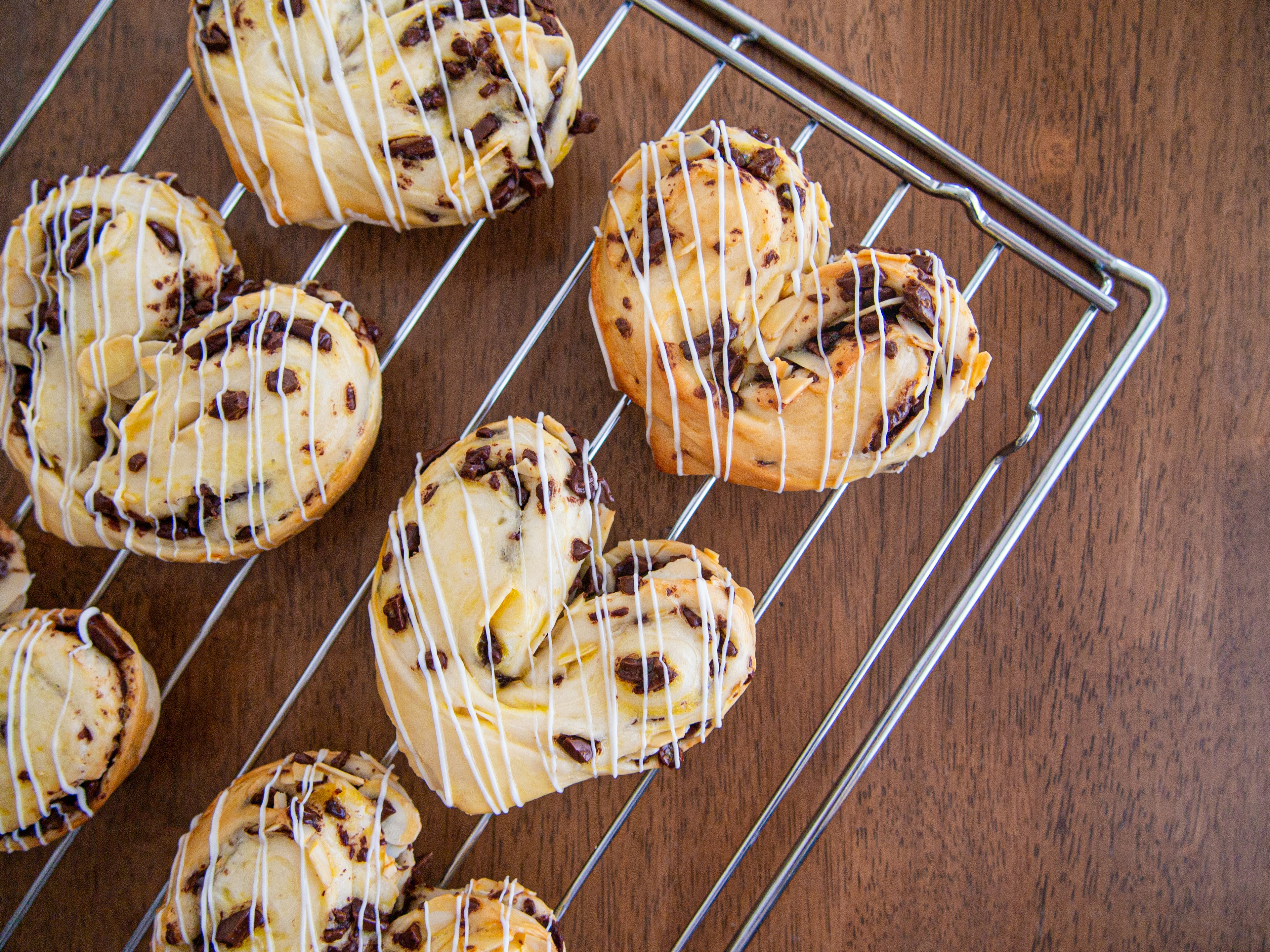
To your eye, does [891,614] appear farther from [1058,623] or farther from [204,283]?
[204,283]

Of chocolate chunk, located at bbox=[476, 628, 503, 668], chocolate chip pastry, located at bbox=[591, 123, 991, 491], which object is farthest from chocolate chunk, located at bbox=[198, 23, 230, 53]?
chocolate chunk, located at bbox=[476, 628, 503, 668]

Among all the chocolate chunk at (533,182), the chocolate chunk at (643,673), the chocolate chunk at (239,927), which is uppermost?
the chocolate chunk at (533,182)

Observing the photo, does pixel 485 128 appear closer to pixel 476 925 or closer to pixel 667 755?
pixel 667 755

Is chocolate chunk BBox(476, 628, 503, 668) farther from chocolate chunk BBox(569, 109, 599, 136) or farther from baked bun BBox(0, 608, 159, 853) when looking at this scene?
chocolate chunk BBox(569, 109, 599, 136)

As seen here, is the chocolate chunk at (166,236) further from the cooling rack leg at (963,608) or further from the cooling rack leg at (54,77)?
the cooling rack leg at (963,608)

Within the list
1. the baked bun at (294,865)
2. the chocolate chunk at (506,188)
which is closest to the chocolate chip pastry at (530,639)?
the baked bun at (294,865)

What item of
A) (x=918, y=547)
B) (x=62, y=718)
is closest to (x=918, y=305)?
(x=918, y=547)
